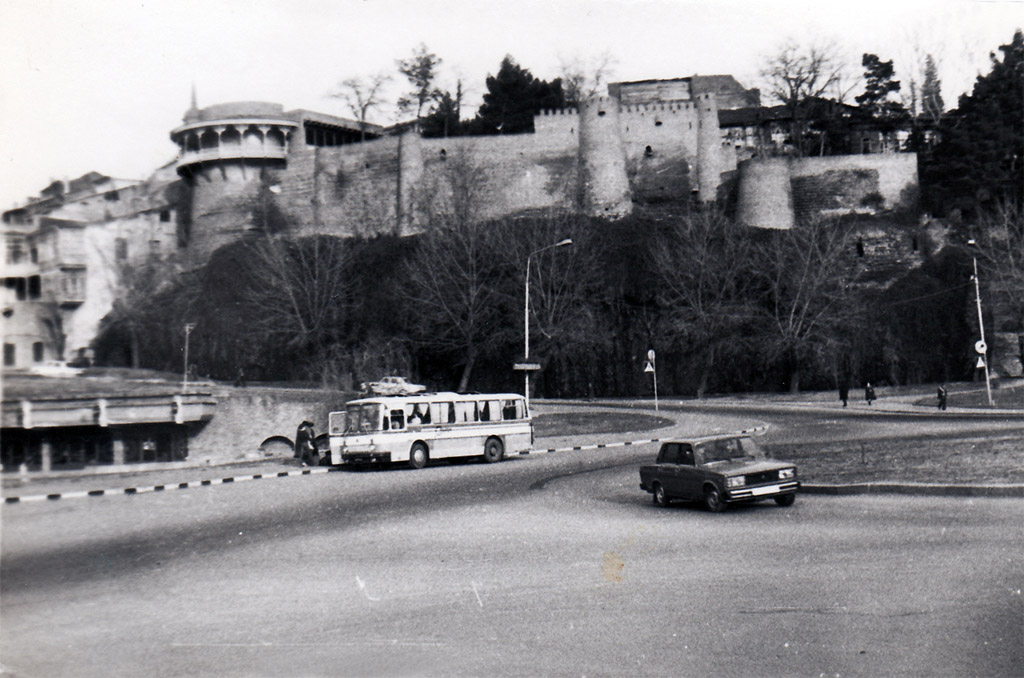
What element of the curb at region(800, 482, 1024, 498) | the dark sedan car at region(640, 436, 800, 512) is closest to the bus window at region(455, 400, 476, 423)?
the dark sedan car at region(640, 436, 800, 512)

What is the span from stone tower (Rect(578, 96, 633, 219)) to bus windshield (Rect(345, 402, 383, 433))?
44561mm

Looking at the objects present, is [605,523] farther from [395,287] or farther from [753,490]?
[395,287]

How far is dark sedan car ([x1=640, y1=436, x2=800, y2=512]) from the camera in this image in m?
14.6

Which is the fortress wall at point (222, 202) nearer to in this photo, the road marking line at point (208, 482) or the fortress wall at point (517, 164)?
the fortress wall at point (517, 164)

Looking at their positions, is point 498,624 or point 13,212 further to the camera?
point 13,212

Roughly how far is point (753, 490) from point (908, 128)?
6280cm

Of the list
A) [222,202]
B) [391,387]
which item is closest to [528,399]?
[391,387]

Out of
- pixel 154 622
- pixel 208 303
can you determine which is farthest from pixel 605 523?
pixel 208 303

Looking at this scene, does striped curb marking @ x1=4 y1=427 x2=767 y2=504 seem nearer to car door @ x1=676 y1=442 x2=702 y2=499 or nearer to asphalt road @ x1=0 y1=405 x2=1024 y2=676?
asphalt road @ x1=0 y1=405 x2=1024 y2=676

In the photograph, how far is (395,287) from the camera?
173 ft

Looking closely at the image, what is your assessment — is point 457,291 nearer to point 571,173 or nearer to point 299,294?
point 299,294

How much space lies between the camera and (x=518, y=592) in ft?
31.5

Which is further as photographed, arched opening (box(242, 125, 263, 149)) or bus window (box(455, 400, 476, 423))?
arched opening (box(242, 125, 263, 149))

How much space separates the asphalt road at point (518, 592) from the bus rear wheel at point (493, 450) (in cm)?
1011
